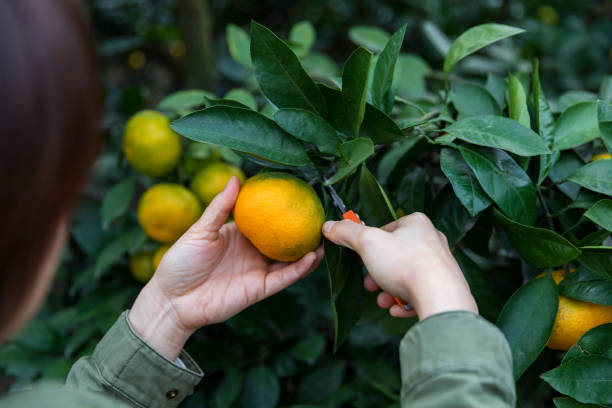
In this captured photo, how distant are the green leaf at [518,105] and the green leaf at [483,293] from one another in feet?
0.81

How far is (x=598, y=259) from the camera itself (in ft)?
2.28

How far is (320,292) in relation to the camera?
3.97ft

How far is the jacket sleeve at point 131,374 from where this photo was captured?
2.52 feet

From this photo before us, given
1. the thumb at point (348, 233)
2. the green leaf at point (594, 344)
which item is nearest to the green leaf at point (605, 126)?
the green leaf at point (594, 344)

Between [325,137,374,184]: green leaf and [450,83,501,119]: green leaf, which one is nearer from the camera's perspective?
[325,137,374,184]: green leaf

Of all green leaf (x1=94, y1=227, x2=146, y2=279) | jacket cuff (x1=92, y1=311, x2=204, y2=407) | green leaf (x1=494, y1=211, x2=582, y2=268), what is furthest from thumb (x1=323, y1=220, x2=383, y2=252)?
green leaf (x1=94, y1=227, x2=146, y2=279)

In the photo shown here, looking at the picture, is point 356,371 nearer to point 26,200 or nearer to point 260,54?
point 260,54

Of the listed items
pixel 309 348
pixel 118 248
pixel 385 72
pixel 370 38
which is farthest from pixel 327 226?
pixel 370 38

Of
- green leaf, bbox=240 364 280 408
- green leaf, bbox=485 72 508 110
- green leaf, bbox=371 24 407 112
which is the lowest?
green leaf, bbox=240 364 280 408

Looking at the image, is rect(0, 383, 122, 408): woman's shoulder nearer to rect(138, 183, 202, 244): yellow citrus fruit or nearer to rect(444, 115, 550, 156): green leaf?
rect(138, 183, 202, 244): yellow citrus fruit

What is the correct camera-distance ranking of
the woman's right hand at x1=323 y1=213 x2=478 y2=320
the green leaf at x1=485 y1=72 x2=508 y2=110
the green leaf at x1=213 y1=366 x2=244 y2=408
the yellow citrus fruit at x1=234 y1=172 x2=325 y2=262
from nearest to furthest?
the woman's right hand at x1=323 y1=213 x2=478 y2=320
the yellow citrus fruit at x1=234 y1=172 x2=325 y2=262
the green leaf at x1=485 y1=72 x2=508 y2=110
the green leaf at x1=213 y1=366 x2=244 y2=408

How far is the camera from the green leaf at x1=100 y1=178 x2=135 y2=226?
1.13 metres

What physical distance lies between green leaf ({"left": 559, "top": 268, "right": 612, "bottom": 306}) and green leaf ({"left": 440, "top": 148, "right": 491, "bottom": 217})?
0.17m

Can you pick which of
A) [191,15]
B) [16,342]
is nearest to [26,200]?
[16,342]
